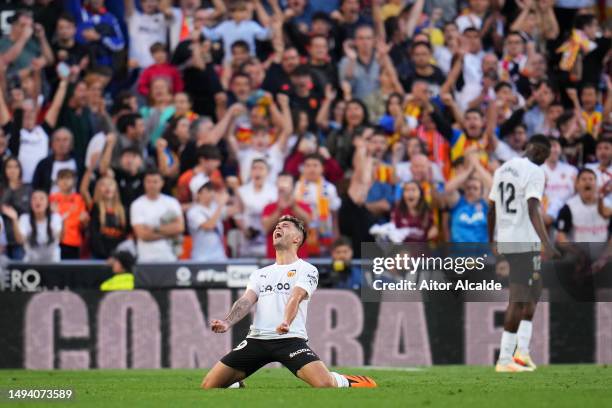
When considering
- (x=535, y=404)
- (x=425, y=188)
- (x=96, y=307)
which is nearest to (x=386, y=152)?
(x=425, y=188)

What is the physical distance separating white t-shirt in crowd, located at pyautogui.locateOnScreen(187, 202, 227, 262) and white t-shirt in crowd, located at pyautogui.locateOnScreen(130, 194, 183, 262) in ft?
0.89

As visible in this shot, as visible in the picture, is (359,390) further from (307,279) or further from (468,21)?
(468,21)

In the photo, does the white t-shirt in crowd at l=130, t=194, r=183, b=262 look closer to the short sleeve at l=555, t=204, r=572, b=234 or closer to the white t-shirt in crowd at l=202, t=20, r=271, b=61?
the white t-shirt in crowd at l=202, t=20, r=271, b=61

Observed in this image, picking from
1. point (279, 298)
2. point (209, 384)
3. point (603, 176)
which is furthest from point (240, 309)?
point (603, 176)

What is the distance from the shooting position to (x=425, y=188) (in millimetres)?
18188

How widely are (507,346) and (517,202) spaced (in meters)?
1.48

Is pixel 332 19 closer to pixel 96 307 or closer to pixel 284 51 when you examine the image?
pixel 284 51

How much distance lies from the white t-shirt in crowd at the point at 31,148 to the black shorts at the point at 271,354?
8.48m

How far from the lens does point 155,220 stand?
17562mm

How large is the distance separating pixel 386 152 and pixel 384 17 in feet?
10.5

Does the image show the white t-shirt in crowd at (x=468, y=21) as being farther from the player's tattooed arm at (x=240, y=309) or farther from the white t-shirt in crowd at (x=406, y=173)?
the player's tattooed arm at (x=240, y=309)

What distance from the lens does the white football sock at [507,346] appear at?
13.6 meters

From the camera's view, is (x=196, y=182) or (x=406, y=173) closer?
(x=196, y=182)

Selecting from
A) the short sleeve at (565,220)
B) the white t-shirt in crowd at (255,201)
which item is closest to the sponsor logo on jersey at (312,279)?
the white t-shirt in crowd at (255,201)
